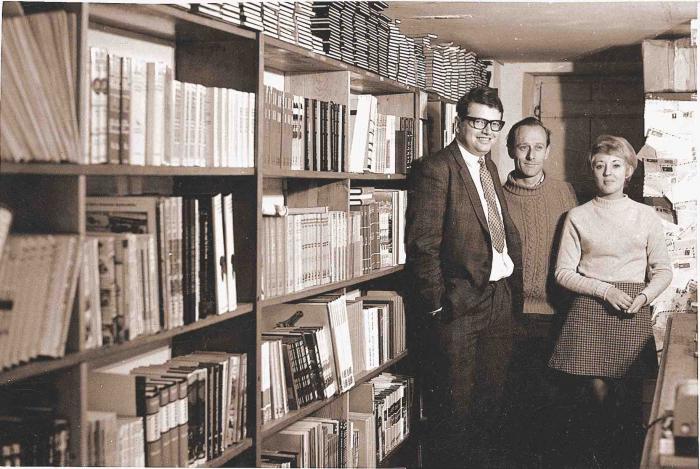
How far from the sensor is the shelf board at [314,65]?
244 centimetres

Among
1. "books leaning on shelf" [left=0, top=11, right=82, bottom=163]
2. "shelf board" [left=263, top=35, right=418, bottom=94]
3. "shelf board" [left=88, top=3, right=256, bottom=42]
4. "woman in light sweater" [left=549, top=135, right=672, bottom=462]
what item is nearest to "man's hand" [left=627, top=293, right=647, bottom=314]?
"woman in light sweater" [left=549, top=135, right=672, bottom=462]

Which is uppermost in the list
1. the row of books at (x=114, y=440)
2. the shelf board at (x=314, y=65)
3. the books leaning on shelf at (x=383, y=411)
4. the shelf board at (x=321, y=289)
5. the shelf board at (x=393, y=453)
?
the shelf board at (x=314, y=65)

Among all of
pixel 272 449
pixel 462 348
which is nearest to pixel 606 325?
pixel 462 348

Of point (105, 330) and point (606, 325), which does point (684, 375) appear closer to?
point (606, 325)

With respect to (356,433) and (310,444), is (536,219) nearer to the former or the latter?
(356,433)

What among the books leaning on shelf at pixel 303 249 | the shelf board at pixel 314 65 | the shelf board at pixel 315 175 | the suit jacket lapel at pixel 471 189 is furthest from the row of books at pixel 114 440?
the suit jacket lapel at pixel 471 189

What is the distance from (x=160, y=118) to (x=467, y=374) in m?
1.89

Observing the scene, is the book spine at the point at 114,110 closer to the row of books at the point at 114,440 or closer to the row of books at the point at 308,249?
the row of books at the point at 114,440

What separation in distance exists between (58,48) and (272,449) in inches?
62.7

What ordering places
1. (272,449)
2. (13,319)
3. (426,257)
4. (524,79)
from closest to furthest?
(13,319)
(272,449)
(426,257)
(524,79)

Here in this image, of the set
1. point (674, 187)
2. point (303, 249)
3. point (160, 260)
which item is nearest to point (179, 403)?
point (160, 260)

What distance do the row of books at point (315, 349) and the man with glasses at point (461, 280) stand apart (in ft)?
0.85

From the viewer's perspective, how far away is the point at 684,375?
201 centimetres

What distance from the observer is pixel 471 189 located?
3.25 m
